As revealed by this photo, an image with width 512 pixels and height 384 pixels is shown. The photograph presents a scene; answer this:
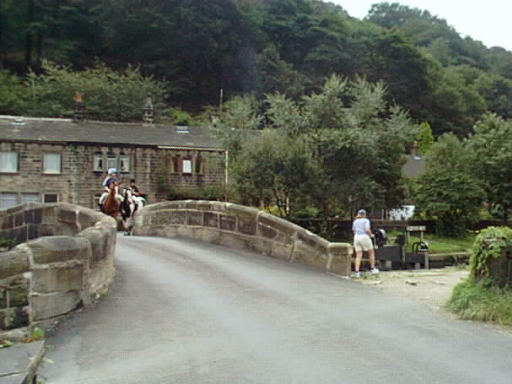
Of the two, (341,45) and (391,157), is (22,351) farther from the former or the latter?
(341,45)

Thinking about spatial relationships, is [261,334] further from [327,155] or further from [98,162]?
[98,162]

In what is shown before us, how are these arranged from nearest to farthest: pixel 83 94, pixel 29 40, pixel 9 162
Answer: pixel 9 162 < pixel 83 94 < pixel 29 40

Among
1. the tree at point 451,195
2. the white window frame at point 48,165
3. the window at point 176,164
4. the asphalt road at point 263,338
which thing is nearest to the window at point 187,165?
the window at point 176,164

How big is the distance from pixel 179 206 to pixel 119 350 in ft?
42.4

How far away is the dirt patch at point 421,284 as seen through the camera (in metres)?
10.5

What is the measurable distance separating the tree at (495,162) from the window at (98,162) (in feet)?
77.8

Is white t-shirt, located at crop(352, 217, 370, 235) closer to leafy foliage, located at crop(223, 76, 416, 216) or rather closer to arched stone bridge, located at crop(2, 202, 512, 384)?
arched stone bridge, located at crop(2, 202, 512, 384)

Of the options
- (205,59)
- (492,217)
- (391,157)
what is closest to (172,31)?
(205,59)

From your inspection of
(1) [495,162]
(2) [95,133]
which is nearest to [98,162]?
(2) [95,133]

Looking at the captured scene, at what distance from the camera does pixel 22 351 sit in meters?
6.26

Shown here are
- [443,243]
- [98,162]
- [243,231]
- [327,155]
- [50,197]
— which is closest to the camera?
[243,231]

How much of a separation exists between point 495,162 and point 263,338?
31.0m

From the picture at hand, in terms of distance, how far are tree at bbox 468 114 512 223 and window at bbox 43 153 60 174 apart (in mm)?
26376

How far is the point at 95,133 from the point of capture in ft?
136
